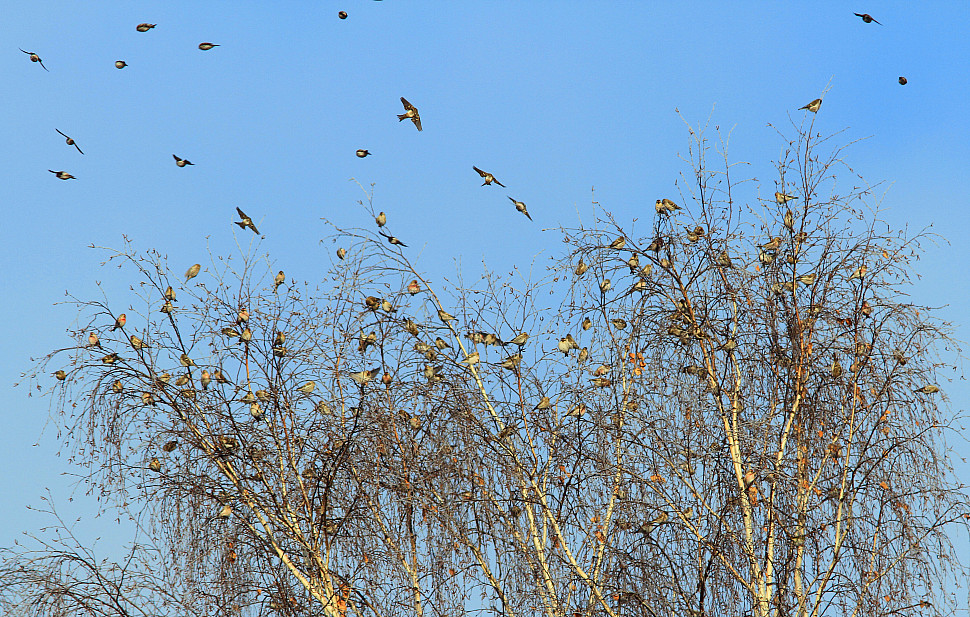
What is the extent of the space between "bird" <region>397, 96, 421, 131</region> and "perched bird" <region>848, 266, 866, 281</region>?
3.65 m

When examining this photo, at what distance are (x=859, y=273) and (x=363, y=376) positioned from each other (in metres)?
3.33

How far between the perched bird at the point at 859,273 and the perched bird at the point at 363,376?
322 centimetres

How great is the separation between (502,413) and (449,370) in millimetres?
462

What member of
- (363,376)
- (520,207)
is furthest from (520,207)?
(363,376)

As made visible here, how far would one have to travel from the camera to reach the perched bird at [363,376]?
6047 millimetres

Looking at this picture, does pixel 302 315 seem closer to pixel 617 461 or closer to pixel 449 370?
pixel 449 370

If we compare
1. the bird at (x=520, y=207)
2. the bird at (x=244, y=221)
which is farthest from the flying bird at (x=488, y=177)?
the bird at (x=244, y=221)

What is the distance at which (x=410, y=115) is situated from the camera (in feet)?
25.2

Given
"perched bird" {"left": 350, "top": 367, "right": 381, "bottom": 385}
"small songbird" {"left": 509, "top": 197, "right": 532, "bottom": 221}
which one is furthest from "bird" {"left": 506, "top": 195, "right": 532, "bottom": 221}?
"perched bird" {"left": 350, "top": 367, "right": 381, "bottom": 385}

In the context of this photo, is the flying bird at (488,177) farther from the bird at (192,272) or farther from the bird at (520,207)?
the bird at (192,272)

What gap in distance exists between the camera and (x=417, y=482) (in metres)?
5.86

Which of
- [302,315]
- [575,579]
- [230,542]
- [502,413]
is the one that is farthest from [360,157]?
[575,579]

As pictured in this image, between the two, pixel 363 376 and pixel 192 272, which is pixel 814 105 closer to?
pixel 363 376

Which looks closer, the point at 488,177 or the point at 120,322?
the point at 120,322
